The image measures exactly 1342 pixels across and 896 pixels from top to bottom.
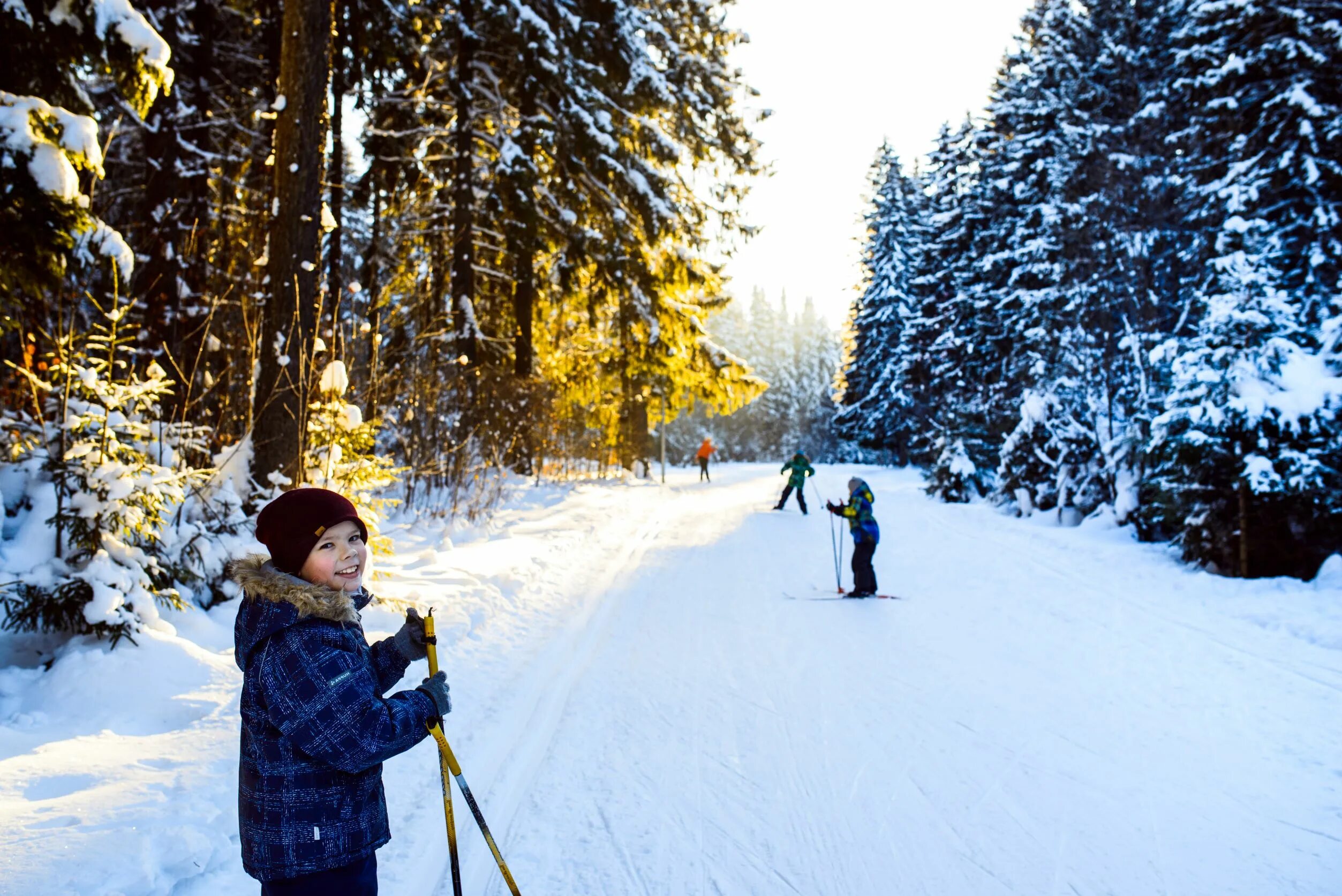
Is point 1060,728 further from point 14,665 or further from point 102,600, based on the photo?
point 14,665

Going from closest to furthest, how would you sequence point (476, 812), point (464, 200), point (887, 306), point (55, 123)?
point (476, 812) < point (55, 123) < point (464, 200) < point (887, 306)

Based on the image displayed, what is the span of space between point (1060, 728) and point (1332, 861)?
1638 millimetres

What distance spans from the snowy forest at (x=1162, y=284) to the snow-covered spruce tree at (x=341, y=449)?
9764mm

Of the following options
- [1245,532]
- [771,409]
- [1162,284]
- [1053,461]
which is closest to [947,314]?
[1162,284]

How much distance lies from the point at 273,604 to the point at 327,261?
14.8m

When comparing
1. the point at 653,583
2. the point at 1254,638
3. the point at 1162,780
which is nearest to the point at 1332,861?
the point at 1162,780

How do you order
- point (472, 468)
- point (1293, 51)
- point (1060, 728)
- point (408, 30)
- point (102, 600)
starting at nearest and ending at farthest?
point (102, 600), point (1060, 728), point (472, 468), point (408, 30), point (1293, 51)

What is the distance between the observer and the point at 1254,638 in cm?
720

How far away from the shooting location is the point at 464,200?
15289mm

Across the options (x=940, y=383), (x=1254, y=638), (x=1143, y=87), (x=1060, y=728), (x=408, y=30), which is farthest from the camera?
(x=940, y=383)

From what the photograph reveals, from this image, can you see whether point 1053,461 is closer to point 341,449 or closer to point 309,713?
point 341,449

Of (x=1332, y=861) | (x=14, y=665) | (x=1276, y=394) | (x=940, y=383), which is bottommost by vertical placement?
(x=1332, y=861)

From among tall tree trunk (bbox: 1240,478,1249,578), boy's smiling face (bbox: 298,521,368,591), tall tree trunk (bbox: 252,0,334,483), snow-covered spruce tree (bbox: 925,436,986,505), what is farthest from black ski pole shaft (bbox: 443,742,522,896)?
snow-covered spruce tree (bbox: 925,436,986,505)

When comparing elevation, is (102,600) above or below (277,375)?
below
